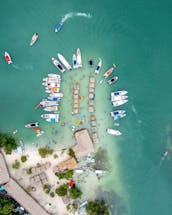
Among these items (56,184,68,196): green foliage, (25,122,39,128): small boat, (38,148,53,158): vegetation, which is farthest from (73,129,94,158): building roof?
(25,122,39,128): small boat

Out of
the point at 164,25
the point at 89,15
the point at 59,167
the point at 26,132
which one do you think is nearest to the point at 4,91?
the point at 26,132

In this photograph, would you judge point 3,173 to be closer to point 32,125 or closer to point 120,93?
point 32,125

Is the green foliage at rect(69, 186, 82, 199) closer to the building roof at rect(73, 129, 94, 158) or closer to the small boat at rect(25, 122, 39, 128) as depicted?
the building roof at rect(73, 129, 94, 158)

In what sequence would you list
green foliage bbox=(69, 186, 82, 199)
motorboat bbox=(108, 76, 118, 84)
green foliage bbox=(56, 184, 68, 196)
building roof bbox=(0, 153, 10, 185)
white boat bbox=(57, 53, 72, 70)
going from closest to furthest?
building roof bbox=(0, 153, 10, 185) → green foliage bbox=(56, 184, 68, 196) → green foliage bbox=(69, 186, 82, 199) → white boat bbox=(57, 53, 72, 70) → motorboat bbox=(108, 76, 118, 84)

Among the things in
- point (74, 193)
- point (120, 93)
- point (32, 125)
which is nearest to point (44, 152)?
point (32, 125)

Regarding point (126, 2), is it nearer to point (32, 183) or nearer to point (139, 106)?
point (139, 106)

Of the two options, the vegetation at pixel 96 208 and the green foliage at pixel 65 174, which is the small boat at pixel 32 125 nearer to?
the green foliage at pixel 65 174
